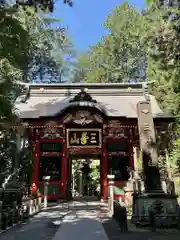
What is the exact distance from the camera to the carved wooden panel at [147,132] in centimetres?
999

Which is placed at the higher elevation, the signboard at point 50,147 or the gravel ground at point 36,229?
the signboard at point 50,147

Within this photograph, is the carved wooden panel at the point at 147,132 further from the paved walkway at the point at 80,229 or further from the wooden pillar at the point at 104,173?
the wooden pillar at the point at 104,173

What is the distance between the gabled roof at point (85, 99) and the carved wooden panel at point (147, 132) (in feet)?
14.2

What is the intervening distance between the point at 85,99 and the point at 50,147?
Result: 10.4 feet

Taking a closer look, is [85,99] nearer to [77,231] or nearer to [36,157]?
[36,157]

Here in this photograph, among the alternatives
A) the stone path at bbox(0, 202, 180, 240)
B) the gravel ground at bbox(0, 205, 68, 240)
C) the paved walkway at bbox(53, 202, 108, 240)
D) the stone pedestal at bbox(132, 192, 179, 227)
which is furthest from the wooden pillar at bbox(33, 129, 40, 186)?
the stone pedestal at bbox(132, 192, 179, 227)

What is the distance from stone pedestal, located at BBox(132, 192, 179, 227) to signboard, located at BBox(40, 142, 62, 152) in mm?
7834

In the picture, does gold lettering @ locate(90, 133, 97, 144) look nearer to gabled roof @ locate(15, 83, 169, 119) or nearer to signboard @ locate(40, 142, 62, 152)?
gabled roof @ locate(15, 83, 169, 119)

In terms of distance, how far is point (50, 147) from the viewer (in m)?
16.4

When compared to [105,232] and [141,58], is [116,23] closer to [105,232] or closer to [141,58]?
[141,58]

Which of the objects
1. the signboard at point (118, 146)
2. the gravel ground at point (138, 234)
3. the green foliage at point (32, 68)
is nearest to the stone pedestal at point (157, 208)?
the gravel ground at point (138, 234)

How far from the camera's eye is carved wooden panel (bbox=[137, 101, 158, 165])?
999cm

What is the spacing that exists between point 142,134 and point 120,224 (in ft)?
11.7

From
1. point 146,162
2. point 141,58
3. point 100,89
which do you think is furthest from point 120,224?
point 141,58
